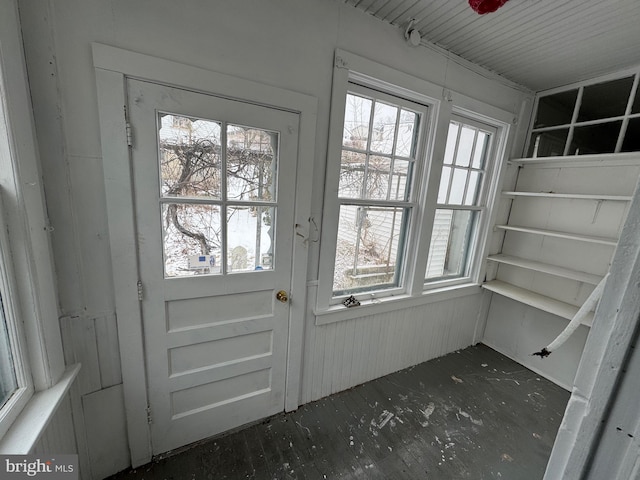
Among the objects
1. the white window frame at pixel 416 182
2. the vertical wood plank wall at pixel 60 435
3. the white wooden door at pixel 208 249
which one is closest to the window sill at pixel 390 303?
the white window frame at pixel 416 182

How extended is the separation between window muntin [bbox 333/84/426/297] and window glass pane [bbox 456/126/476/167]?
0.51m

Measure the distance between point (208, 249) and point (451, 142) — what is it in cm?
203

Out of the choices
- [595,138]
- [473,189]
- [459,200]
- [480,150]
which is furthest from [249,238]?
[595,138]

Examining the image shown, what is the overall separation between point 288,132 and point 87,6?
893 millimetres

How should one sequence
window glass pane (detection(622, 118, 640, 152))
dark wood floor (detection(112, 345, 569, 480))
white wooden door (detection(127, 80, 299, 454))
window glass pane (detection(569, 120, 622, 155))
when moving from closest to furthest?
white wooden door (detection(127, 80, 299, 454))
dark wood floor (detection(112, 345, 569, 480))
window glass pane (detection(622, 118, 640, 152))
window glass pane (detection(569, 120, 622, 155))

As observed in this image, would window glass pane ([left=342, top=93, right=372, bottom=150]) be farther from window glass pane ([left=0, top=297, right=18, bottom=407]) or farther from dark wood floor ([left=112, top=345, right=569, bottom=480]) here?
dark wood floor ([left=112, top=345, right=569, bottom=480])

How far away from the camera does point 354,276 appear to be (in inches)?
76.1

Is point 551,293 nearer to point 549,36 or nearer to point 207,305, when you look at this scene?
point 549,36

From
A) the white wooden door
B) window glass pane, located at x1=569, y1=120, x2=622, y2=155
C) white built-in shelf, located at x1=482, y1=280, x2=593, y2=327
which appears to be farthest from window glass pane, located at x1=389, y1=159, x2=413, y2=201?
window glass pane, located at x1=569, y1=120, x2=622, y2=155

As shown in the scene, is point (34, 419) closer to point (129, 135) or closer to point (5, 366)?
point (5, 366)

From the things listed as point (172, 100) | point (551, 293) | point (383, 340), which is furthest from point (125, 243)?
point (551, 293)

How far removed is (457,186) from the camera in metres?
2.22

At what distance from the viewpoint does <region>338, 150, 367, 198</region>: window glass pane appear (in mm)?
1695

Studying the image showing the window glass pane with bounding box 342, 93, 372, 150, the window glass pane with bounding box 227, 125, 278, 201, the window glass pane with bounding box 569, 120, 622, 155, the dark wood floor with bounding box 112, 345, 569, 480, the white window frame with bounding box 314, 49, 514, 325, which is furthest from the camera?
the window glass pane with bounding box 569, 120, 622, 155
